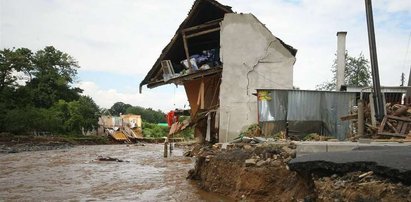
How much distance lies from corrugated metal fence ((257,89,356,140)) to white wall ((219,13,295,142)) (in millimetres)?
1784

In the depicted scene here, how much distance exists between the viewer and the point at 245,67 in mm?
14898

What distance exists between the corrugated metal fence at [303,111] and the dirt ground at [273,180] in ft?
9.56

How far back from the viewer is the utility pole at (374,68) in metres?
11.2

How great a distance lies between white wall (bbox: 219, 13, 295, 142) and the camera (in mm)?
14758

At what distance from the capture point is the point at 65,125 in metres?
51.0

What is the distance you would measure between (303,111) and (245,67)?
121 inches

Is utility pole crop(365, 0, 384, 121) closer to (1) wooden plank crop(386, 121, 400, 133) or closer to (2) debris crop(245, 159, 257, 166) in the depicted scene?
(1) wooden plank crop(386, 121, 400, 133)

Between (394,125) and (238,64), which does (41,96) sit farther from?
(394,125)

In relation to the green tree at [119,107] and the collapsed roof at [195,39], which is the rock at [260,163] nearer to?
the collapsed roof at [195,39]

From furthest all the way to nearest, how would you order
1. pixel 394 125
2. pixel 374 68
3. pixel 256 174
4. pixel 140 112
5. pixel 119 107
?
pixel 119 107 → pixel 140 112 → pixel 374 68 → pixel 394 125 → pixel 256 174

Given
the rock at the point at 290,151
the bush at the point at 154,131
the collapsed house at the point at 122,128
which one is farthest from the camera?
the bush at the point at 154,131

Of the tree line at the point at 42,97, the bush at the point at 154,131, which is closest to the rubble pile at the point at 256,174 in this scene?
the tree line at the point at 42,97

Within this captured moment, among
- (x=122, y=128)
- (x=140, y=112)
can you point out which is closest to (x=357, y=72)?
(x=122, y=128)

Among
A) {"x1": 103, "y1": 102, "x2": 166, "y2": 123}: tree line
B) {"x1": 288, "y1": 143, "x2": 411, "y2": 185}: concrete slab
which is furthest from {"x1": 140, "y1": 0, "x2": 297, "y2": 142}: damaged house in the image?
{"x1": 103, "y1": 102, "x2": 166, "y2": 123}: tree line
